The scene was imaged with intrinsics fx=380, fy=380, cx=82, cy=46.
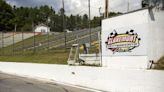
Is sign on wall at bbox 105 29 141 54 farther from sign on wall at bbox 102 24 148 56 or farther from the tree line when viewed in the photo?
the tree line

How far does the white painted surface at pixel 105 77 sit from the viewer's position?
1628 centimetres

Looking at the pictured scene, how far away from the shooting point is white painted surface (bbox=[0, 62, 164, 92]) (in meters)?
16.3

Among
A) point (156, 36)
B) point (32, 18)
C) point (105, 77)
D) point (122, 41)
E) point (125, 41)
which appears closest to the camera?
point (156, 36)

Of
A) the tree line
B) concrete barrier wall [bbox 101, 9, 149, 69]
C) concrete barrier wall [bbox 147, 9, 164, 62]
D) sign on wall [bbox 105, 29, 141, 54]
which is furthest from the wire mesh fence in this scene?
concrete barrier wall [bbox 147, 9, 164, 62]

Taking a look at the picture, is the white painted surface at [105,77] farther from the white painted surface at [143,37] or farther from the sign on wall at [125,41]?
the sign on wall at [125,41]

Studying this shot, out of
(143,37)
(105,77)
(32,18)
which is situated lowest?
(105,77)

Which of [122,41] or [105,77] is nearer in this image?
[105,77]

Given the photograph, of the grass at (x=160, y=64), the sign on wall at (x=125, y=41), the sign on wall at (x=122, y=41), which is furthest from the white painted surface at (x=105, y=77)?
the sign on wall at (x=122, y=41)

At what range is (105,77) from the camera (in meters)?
20.0

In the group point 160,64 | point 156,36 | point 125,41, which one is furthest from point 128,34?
point 160,64

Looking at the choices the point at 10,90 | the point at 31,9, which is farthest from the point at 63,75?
the point at 31,9

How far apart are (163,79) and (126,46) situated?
4.98 m

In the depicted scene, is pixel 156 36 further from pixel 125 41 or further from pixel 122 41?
pixel 122 41

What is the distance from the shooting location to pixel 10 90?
66.2 ft
